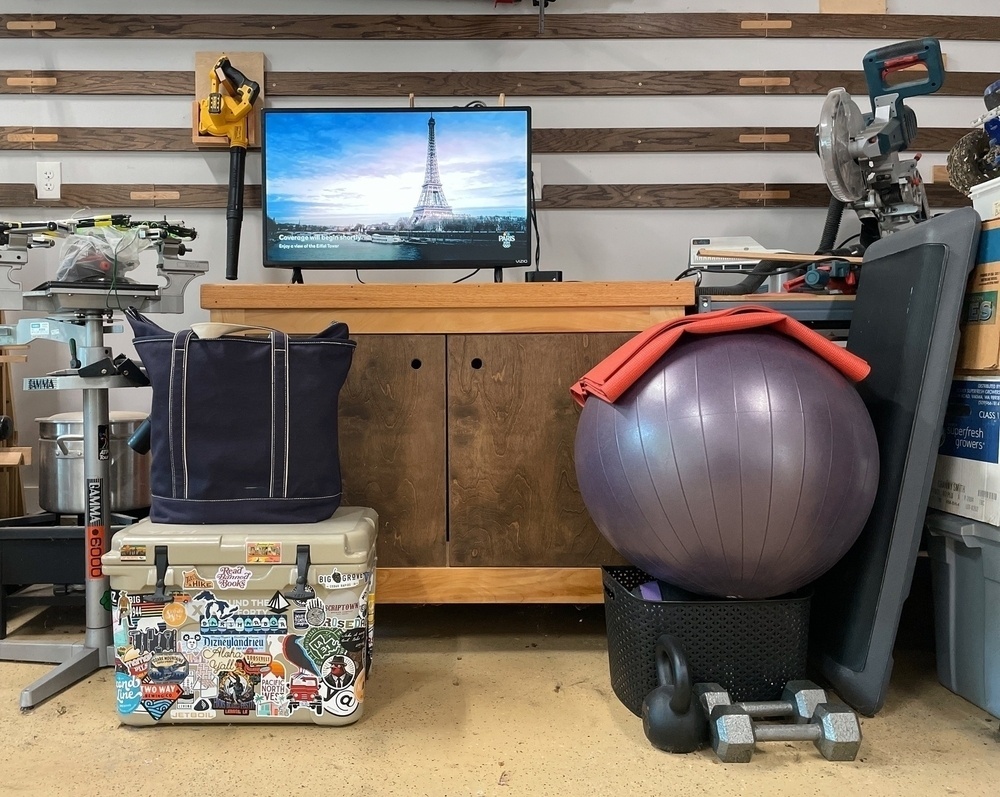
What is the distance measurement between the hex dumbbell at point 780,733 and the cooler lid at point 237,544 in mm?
709

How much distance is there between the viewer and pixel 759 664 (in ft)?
4.35

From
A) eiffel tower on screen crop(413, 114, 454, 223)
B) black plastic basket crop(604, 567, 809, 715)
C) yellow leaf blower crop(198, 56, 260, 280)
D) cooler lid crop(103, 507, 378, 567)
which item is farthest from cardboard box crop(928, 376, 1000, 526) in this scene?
yellow leaf blower crop(198, 56, 260, 280)

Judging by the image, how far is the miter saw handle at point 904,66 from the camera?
71.7 inches

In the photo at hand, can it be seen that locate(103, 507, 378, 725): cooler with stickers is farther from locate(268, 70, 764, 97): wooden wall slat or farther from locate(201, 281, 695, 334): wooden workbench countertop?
locate(268, 70, 764, 97): wooden wall slat

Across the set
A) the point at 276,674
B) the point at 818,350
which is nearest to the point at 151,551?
the point at 276,674

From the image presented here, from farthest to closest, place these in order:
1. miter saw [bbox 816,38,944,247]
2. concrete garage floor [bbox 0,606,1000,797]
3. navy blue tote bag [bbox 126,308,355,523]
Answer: miter saw [bbox 816,38,944,247], navy blue tote bag [bbox 126,308,355,523], concrete garage floor [bbox 0,606,1000,797]

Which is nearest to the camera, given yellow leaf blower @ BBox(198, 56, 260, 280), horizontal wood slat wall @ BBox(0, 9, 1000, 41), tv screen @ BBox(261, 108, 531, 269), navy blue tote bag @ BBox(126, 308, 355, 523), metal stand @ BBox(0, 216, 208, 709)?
navy blue tote bag @ BBox(126, 308, 355, 523)

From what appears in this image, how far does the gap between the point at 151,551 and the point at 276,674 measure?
33 cm

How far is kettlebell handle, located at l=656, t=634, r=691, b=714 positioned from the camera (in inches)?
47.3

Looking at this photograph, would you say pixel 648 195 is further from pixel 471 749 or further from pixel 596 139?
pixel 471 749

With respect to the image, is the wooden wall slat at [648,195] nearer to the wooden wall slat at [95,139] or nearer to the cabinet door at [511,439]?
the cabinet door at [511,439]

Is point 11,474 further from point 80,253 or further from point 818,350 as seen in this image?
point 818,350

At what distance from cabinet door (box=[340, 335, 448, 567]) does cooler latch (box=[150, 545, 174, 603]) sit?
474 mm

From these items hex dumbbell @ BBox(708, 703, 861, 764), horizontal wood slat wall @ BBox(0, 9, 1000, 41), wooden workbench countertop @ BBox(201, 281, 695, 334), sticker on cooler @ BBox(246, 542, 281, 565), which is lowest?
hex dumbbell @ BBox(708, 703, 861, 764)
